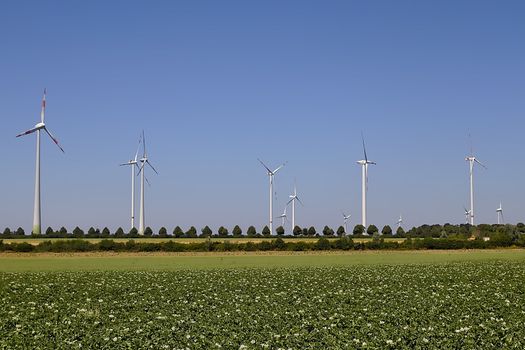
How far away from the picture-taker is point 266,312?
25656 mm

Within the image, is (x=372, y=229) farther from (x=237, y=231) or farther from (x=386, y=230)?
(x=237, y=231)

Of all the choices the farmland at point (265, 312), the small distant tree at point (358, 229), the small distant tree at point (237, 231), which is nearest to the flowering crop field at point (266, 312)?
the farmland at point (265, 312)

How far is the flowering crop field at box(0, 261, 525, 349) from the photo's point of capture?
2025cm

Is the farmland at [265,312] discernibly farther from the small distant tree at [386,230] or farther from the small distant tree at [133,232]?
the small distant tree at [386,230]

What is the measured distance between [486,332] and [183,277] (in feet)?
80.5

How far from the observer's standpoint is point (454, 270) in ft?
155

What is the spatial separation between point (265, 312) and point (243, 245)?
62.2 metres

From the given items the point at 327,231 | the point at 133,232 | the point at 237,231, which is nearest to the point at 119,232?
the point at 133,232

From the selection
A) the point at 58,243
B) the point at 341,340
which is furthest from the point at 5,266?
the point at 341,340

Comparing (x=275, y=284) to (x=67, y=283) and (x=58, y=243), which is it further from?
(x=58, y=243)

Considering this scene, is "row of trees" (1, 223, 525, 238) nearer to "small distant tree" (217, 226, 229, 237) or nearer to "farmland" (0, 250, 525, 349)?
"small distant tree" (217, 226, 229, 237)

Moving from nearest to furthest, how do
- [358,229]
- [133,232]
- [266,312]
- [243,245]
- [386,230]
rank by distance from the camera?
[266,312] → [243,245] → [133,232] → [358,229] → [386,230]

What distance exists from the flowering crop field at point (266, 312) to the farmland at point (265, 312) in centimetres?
5

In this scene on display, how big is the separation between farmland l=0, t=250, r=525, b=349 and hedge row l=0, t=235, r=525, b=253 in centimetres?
4430
